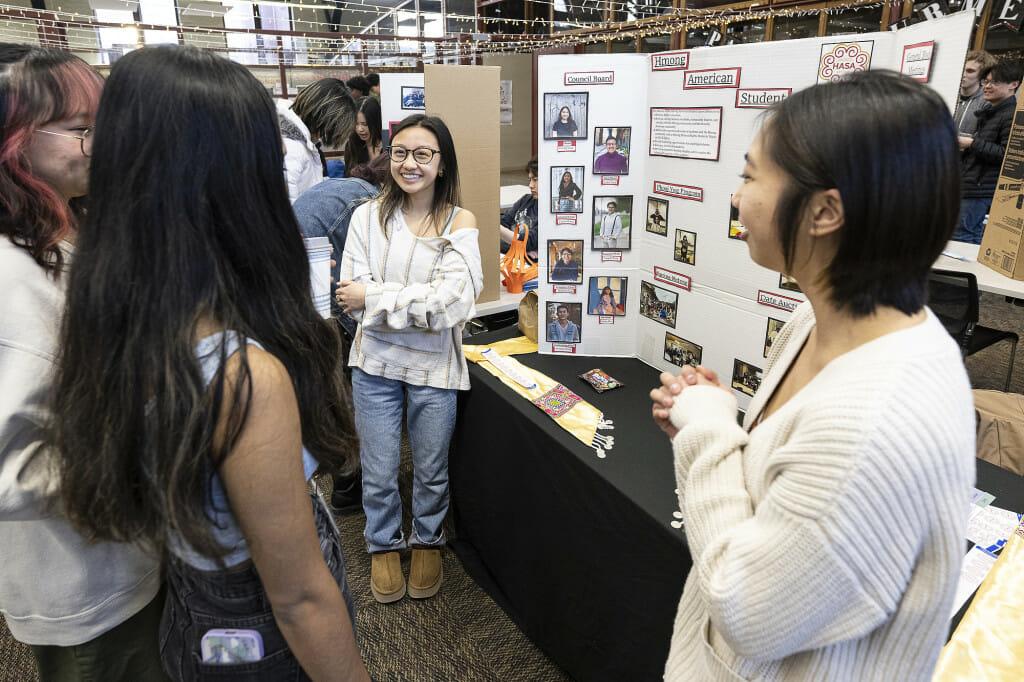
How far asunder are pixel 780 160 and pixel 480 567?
6.08 feet

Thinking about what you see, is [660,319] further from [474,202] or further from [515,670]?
[515,670]

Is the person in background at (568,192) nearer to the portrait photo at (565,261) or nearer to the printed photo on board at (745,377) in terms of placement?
the portrait photo at (565,261)

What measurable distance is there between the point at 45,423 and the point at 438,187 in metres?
1.31

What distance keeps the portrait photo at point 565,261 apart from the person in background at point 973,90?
3287 millimetres

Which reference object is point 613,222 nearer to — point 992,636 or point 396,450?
point 396,450

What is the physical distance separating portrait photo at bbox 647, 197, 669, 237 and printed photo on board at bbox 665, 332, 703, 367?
1.04 ft

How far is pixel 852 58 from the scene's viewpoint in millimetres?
1229

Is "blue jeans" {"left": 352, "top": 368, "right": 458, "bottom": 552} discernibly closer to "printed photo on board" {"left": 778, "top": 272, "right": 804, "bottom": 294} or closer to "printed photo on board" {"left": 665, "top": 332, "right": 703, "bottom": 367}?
"printed photo on board" {"left": 665, "top": 332, "right": 703, "bottom": 367}

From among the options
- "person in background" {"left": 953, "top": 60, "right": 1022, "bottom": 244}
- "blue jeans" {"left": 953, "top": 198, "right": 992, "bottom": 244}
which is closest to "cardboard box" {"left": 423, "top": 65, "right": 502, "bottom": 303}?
"person in background" {"left": 953, "top": 60, "right": 1022, "bottom": 244}

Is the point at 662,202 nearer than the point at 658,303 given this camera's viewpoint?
Yes

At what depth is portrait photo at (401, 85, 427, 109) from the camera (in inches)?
119

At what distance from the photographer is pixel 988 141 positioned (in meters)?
3.65

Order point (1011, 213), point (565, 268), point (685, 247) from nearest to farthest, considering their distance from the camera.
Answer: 1. point (1011, 213)
2. point (685, 247)
3. point (565, 268)

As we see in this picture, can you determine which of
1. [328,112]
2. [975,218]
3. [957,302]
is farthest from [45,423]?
[975,218]
